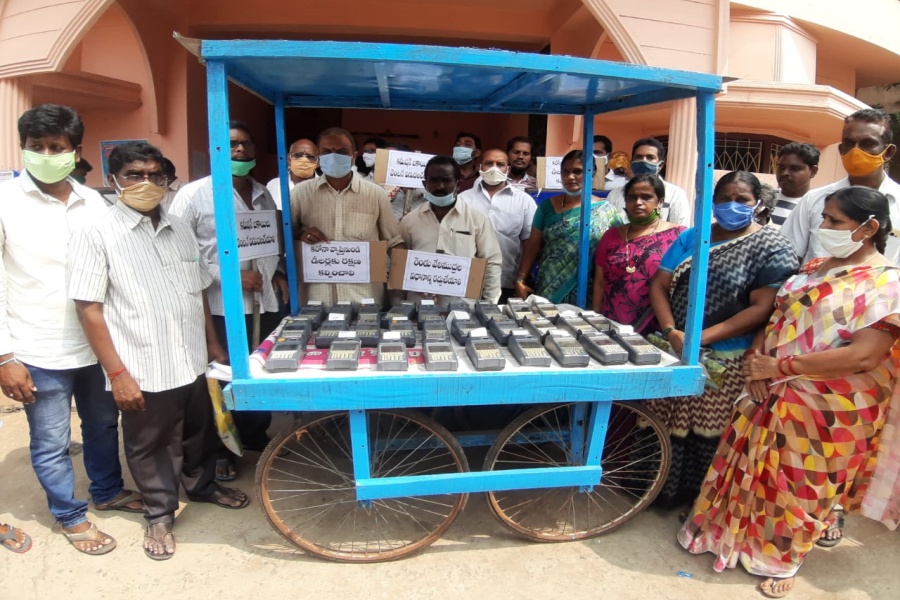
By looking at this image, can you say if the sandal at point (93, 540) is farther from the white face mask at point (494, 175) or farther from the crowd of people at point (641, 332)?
the white face mask at point (494, 175)

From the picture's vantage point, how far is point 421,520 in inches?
104

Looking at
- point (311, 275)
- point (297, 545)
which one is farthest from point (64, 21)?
point (297, 545)

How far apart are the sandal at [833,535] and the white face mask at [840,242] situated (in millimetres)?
1382

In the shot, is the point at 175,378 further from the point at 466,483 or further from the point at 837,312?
the point at 837,312

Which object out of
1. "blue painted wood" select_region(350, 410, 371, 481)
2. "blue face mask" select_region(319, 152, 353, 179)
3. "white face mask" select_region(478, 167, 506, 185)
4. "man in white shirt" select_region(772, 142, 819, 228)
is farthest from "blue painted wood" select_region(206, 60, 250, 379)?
"man in white shirt" select_region(772, 142, 819, 228)

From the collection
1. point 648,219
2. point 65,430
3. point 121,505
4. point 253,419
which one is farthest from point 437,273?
point 121,505

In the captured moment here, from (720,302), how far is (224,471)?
267cm

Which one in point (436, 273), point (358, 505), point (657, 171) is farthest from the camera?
point (657, 171)

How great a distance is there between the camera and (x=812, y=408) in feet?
6.99

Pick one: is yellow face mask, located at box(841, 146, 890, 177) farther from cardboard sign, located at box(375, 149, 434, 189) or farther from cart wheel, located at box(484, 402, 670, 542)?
cardboard sign, located at box(375, 149, 434, 189)

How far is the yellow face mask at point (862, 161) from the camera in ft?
8.39

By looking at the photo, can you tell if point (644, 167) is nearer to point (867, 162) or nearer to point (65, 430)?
point (867, 162)

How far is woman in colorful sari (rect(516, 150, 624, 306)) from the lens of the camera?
10.9ft

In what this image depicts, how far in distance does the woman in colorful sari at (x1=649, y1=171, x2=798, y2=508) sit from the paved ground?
0.42 metres
